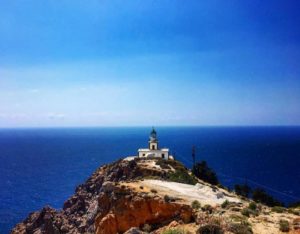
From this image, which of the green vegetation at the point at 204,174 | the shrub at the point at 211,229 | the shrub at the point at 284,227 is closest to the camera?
the shrub at the point at 211,229

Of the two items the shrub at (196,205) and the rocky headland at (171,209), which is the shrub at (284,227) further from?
the shrub at (196,205)

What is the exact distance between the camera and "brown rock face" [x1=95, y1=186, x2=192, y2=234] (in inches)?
1151

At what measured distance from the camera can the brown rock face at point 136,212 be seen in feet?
95.9

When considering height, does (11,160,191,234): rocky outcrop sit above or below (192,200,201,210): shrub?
below

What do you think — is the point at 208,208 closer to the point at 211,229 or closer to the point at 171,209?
the point at 171,209

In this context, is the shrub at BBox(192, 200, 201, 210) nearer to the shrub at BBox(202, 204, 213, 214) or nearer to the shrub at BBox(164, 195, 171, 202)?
the shrub at BBox(202, 204, 213, 214)

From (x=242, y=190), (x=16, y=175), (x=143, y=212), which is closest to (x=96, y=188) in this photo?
(x=242, y=190)

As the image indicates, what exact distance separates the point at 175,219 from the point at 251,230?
27.1 ft

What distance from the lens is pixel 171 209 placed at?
29672 millimetres

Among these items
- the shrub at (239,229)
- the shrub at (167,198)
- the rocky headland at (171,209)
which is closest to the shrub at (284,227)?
the rocky headland at (171,209)

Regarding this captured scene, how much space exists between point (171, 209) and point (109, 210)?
923cm

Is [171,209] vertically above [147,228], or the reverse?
[171,209]

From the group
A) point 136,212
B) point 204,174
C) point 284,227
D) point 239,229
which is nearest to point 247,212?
point 284,227

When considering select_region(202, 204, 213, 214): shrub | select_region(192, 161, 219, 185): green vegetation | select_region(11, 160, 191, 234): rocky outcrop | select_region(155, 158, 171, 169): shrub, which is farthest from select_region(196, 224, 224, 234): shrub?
select_region(192, 161, 219, 185): green vegetation
